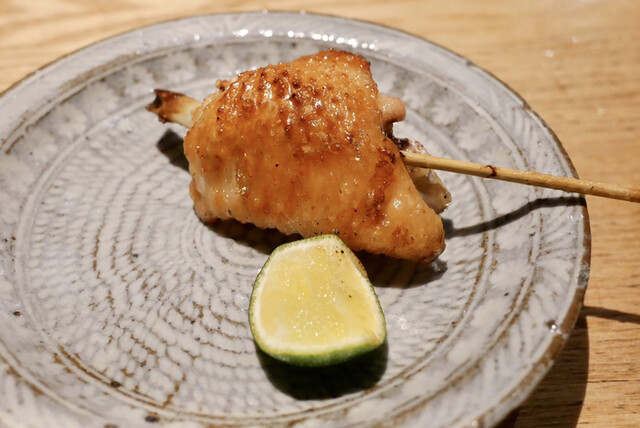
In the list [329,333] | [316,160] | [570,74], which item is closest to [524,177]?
[316,160]

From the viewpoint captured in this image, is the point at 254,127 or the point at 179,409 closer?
the point at 179,409

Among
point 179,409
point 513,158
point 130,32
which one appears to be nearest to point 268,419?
point 179,409

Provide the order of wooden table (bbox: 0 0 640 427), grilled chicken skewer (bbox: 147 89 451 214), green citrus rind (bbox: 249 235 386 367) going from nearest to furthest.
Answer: green citrus rind (bbox: 249 235 386 367), wooden table (bbox: 0 0 640 427), grilled chicken skewer (bbox: 147 89 451 214)

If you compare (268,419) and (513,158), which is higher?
(513,158)

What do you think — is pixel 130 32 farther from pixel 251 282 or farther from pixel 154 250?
pixel 251 282

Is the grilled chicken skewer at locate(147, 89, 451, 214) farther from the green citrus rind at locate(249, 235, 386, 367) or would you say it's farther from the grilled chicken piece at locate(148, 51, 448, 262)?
the green citrus rind at locate(249, 235, 386, 367)

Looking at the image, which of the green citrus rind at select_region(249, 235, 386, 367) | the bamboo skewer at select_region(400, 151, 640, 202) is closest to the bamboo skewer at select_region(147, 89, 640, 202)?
the bamboo skewer at select_region(400, 151, 640, 202)

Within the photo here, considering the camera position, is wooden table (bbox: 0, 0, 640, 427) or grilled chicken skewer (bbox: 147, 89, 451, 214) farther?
grilled chicken skewer (bbox: 147, 89, 451, 214)

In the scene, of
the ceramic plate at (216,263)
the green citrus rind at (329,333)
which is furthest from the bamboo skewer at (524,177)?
the green citrus rind at (329,333)
